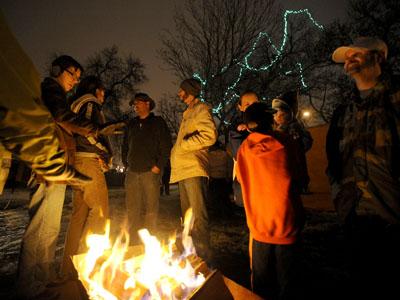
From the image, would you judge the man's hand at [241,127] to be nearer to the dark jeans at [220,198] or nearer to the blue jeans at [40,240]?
the blue jeans at [40,240]

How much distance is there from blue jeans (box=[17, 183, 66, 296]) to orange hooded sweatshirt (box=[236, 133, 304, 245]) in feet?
6.27

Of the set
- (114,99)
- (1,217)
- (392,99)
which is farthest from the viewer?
(114,99)

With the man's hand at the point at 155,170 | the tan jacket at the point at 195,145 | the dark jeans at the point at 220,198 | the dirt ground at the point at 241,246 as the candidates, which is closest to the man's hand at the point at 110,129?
the tan jacket at the point at 195,145

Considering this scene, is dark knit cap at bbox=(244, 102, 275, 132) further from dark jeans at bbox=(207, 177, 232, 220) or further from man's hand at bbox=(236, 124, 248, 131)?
dark jeans at bbox=(207, 177, 232, 220)

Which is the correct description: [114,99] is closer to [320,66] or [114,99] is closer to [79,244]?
[320,66]

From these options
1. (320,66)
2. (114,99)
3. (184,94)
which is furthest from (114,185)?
(184,94)

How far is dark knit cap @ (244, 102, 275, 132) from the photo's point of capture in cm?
271

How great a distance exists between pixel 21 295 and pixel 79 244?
0.71m

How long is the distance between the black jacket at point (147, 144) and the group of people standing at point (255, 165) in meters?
0.54

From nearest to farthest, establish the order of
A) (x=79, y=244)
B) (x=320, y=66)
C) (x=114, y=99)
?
1. (x=79, y=244)
2. (x=320, y=66)
3. (x=114, y=99)

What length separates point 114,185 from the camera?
931 inches

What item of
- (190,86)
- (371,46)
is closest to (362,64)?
(371,46)

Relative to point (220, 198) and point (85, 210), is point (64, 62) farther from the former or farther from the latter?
Result: point (220, 198)

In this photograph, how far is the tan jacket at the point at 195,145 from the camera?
3.77 m
